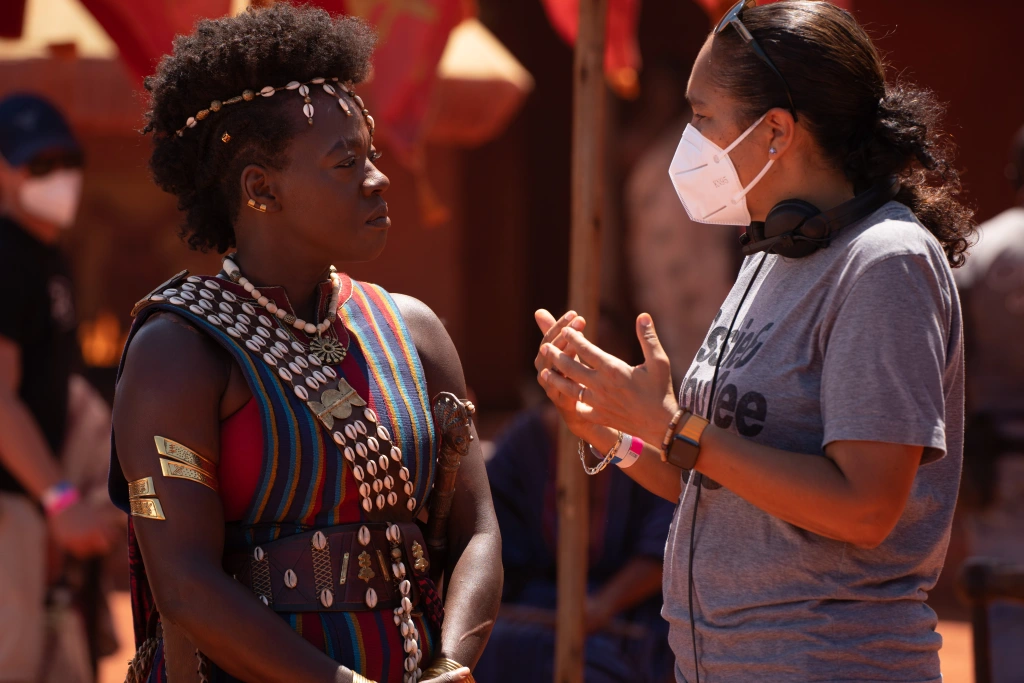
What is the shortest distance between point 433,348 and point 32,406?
2707 millimetres


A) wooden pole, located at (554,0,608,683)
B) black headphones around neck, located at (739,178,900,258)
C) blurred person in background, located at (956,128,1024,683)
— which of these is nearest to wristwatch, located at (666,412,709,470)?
black headphones around neck, located at (739,178,900,258)

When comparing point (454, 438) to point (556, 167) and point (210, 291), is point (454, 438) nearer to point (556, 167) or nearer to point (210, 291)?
point (210, 291)

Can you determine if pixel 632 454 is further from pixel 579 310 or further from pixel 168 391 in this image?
pixel 579 310

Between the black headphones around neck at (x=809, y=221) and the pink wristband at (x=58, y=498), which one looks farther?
the pink wristband at (x=58, y=498)

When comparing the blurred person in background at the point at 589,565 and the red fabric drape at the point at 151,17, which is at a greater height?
the red fabric drape at the point at 151,17

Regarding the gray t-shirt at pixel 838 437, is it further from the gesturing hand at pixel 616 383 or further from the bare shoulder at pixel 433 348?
the bare shoulder at pixel 433 348

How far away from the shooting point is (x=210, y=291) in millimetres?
2227

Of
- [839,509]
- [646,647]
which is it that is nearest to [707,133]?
[839,509]

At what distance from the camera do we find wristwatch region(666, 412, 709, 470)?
76.5 inches

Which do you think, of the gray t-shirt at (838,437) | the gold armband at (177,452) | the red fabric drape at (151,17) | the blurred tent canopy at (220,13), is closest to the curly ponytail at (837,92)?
the gray t-shirt at (838,437)

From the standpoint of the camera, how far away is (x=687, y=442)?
1.94 meters

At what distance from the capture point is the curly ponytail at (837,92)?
2059 millimetres

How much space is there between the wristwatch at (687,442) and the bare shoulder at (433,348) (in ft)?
2.10

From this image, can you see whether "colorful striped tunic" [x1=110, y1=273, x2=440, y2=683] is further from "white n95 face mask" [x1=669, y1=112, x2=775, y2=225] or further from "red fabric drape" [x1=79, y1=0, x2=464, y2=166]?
"red fabric drape" [x1=79, y1=0, x2=464, y2=166]
